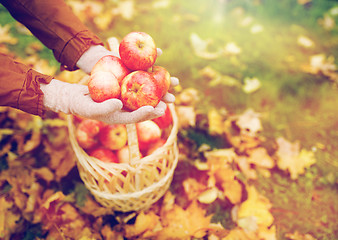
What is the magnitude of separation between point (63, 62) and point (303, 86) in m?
1.94

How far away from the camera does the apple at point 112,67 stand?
52.0 inches

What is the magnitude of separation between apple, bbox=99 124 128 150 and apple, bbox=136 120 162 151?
10 centimetres

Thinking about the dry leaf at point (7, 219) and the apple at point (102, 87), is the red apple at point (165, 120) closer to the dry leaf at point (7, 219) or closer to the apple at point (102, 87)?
the apple at point (102, 87)

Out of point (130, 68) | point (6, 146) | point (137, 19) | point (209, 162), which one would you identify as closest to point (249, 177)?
point (209, 162)

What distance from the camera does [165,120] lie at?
5.47 feet

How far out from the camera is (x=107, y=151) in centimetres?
155

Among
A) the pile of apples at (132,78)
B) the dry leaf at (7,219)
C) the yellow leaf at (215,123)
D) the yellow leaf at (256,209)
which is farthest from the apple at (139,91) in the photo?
the dry leaf at (7,219)

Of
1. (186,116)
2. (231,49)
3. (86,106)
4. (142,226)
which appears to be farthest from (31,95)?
(231,49)

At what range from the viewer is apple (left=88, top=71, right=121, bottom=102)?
1.18 meters

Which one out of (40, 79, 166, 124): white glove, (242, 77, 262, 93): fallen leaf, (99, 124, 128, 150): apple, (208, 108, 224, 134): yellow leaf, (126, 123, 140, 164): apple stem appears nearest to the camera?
(40, 79, 166, 124): white glove

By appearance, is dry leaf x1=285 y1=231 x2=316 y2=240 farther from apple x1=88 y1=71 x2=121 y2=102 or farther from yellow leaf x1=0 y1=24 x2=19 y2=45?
yellow leaf x1=0 y1=24 x2=19 y2=45

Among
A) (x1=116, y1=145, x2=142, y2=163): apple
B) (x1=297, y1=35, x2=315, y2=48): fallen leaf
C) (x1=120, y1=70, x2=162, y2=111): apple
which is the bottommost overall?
(x1=116, y1=145, x2=142, y2=163): apple

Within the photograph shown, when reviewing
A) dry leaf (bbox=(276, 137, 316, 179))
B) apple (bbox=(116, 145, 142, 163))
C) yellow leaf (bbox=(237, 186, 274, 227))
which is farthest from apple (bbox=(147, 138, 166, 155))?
dry leaf (bbox=(276, 137, 316, 179))

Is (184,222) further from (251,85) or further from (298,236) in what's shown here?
(251,85)
